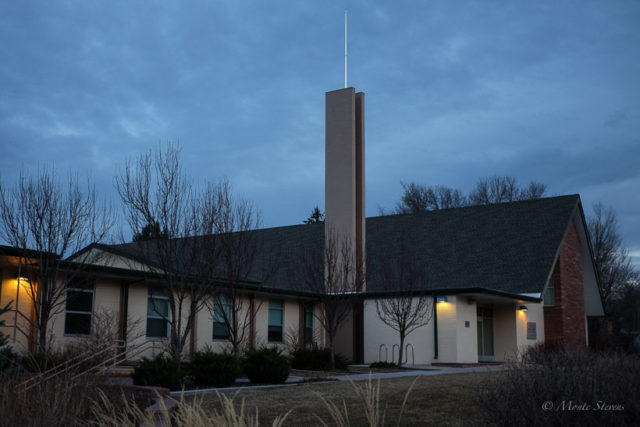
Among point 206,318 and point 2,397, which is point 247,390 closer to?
point 2,397

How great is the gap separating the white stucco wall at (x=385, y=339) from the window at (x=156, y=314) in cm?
884

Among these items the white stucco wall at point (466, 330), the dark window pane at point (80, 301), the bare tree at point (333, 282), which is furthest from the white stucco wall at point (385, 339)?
the dark window pane at point (80, 301)

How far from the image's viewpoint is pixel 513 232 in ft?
101

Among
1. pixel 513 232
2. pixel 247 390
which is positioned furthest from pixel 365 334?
pixel 247 390

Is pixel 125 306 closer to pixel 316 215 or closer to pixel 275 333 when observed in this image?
pixel 275 333

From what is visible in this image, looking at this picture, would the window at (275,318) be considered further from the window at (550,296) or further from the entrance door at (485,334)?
the window at (550,296)

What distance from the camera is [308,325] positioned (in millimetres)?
27109

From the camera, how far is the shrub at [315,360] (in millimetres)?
21081

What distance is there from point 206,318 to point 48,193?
7.58 meters

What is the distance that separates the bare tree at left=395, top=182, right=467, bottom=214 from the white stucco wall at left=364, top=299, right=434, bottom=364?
26419 millimetres

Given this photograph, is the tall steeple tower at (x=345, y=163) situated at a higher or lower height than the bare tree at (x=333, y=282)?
higher

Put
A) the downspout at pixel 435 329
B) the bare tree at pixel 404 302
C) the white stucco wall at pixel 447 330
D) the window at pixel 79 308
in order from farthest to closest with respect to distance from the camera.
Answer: the downspout at pixel 435 329
the white stucco wall at pixel 447 330
the bare tree at pixel 404 302
the window at pixel 79 308

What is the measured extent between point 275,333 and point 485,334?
9663 mm

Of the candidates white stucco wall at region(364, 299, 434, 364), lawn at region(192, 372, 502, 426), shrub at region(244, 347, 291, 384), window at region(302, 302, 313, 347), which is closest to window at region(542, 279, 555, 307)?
white stucco wall at region(364, 299, 434, 364)
